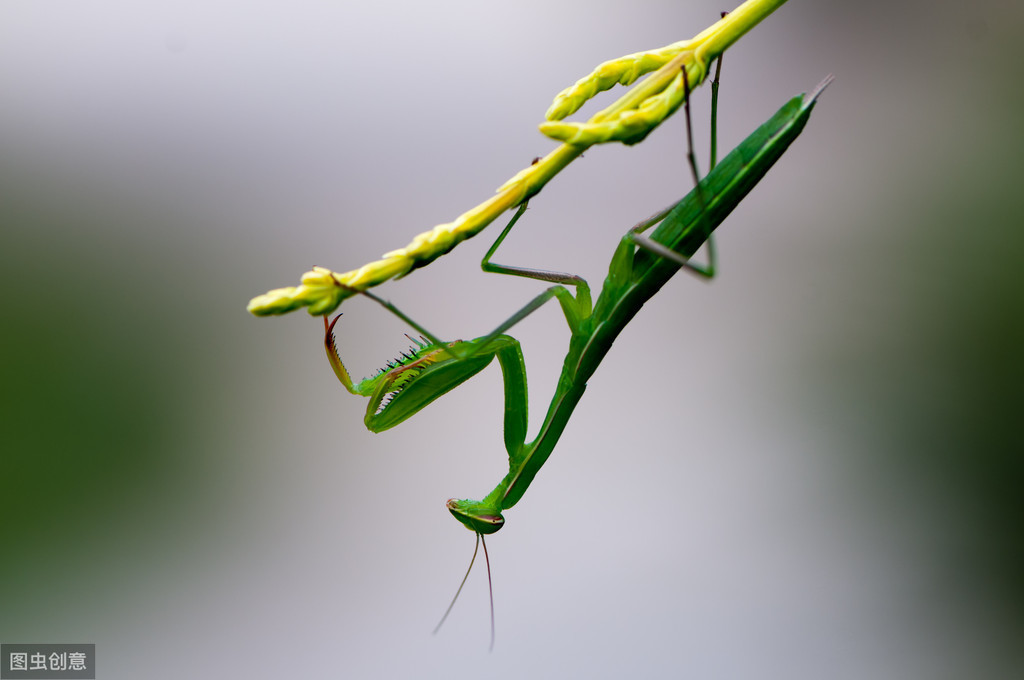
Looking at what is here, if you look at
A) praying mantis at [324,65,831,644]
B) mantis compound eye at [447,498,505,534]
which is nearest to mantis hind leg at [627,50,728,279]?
praying mantis at [324,65,831,644]

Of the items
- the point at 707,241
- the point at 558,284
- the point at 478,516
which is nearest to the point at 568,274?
the point at 558,284

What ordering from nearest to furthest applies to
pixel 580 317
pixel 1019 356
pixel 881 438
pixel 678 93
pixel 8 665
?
pixel 678 93 → pixel 580 317 → pixel 8 665 → pixel 1019 356 → pixel 881 438

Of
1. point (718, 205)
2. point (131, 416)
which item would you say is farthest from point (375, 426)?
point (131, 416)

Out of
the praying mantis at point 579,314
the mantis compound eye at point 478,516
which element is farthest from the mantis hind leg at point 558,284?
the mantis compound eye at point 478,516

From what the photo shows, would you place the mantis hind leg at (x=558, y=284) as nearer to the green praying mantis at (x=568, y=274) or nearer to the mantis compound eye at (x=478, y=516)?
the green praying mantis at (x=568, y=274)

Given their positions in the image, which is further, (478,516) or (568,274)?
(478,516)

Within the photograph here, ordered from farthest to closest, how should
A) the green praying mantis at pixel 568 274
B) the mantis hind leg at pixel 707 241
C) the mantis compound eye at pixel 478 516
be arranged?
the mantis compound eye at pixel 478 516 → the mantis hind leg at pixel 707 241 → the green praying mantis at pixel 568 274

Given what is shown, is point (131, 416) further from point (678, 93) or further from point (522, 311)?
point (678, 93)

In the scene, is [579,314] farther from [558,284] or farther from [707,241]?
[707,241]
